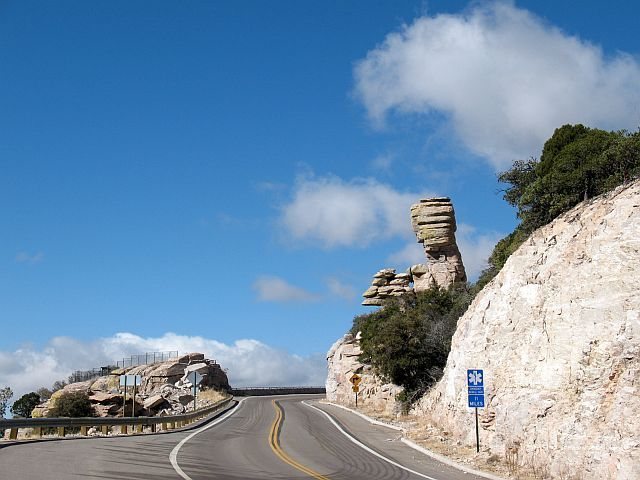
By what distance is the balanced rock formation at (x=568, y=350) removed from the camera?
59.1 feet

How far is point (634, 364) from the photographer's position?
18125 millimetres

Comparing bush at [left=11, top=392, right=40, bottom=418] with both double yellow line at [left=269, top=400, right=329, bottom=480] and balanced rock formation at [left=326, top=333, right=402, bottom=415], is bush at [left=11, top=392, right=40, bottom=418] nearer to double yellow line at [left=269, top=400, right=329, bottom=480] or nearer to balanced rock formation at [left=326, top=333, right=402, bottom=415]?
balanced rock formation at [left=326, top=333, right=402, bottom=415]

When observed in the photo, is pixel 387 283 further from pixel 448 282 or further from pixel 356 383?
pixel 356 383

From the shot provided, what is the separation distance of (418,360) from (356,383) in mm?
13613

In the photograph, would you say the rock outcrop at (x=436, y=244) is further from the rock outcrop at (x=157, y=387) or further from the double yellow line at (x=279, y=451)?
the double yellow line at (x=279, y=451)

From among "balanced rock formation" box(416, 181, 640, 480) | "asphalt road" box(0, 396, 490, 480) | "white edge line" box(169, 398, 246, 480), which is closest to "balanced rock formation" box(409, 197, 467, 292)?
"white edge line" box(169, 398, 246, 480)

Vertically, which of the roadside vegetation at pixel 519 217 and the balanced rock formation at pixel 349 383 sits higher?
the roadside vegetation at pixel 519 217

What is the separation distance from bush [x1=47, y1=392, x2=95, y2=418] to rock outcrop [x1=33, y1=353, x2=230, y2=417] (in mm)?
1061

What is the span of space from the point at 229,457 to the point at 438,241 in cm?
5082

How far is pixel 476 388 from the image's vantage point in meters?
22.9

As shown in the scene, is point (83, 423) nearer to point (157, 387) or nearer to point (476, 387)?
point (476, 387)

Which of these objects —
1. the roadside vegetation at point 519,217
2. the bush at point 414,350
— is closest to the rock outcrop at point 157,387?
the roadside vegetation at point 519,217

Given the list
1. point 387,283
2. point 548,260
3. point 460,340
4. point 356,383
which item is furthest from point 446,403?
point 387,283

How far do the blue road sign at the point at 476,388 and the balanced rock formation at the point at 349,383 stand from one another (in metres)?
22.3
